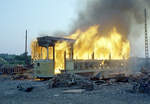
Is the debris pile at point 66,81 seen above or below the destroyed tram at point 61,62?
below

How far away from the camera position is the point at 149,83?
12.7 m

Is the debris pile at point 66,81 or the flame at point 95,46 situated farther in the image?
the flame at point 95,46

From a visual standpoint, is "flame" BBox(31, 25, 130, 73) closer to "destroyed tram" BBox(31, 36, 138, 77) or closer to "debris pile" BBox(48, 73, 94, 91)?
"destroyed tram" BBox(31, 36, 138, 77)

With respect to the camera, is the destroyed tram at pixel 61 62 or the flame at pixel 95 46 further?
the flame at pixel 95 46

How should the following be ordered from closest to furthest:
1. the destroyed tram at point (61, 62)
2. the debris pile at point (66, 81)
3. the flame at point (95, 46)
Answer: the debris pile at point (66, 81) → the destroyed tram at point (61, 62) → the flame at point (95, 46)

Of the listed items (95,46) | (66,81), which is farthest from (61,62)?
(66,81)

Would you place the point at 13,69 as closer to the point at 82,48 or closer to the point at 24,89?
the point at 82,48

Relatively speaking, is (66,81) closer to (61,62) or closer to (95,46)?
(61,62)

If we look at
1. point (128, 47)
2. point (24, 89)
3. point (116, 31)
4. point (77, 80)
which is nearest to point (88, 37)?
point (116, 31)

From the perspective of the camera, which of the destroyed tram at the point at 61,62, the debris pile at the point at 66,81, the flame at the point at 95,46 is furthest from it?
the flame at the point at 95,46

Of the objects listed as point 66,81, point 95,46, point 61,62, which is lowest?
point 66,81

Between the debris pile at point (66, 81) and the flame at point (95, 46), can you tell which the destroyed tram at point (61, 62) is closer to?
the flame at point (95, 46)

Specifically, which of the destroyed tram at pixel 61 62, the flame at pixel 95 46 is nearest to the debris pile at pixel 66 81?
the destroyed tram at pixel 61 62

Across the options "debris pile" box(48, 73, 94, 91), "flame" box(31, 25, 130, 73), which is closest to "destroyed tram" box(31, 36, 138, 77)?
"flame" box(31, 25, 130, 73)
